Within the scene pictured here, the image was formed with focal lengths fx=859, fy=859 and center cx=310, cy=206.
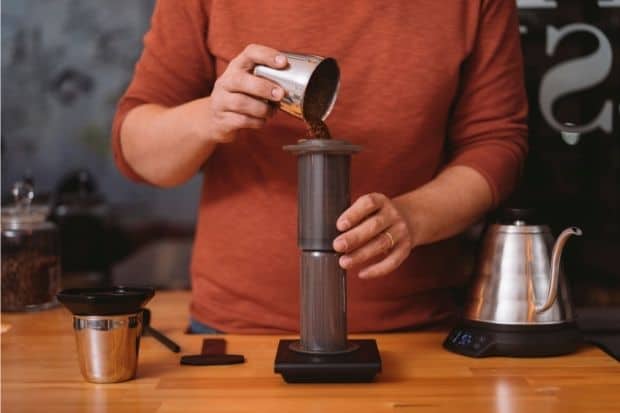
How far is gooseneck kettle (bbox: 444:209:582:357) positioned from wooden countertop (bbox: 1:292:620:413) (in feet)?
0.08

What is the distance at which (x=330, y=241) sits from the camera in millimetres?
1162

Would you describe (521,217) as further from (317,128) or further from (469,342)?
(317,128)

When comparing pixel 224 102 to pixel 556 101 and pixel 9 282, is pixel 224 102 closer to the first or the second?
pixel 9 282

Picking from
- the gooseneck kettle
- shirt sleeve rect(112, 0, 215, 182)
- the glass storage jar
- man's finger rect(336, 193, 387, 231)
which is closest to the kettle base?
the gooseneck kettle

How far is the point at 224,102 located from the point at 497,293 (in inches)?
20.1

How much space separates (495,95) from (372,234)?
46 cm

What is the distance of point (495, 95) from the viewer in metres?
1.50

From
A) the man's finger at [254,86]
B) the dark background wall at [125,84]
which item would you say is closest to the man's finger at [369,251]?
the man's finger at [254,86]

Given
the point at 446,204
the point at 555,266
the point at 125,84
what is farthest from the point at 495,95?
the point at 125,84

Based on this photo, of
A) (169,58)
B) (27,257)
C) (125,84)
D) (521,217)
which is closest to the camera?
(521,217)

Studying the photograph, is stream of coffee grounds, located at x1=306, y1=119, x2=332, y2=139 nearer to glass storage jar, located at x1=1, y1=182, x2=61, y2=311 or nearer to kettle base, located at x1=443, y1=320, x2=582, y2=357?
kettle base, located at x1=443, y1=320, x2=582, y2=357

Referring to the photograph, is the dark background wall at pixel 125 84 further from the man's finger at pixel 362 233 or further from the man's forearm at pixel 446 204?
the man's finger at pixel 362 233

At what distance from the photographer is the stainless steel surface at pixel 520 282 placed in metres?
1.31

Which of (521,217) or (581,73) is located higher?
(581,73)
